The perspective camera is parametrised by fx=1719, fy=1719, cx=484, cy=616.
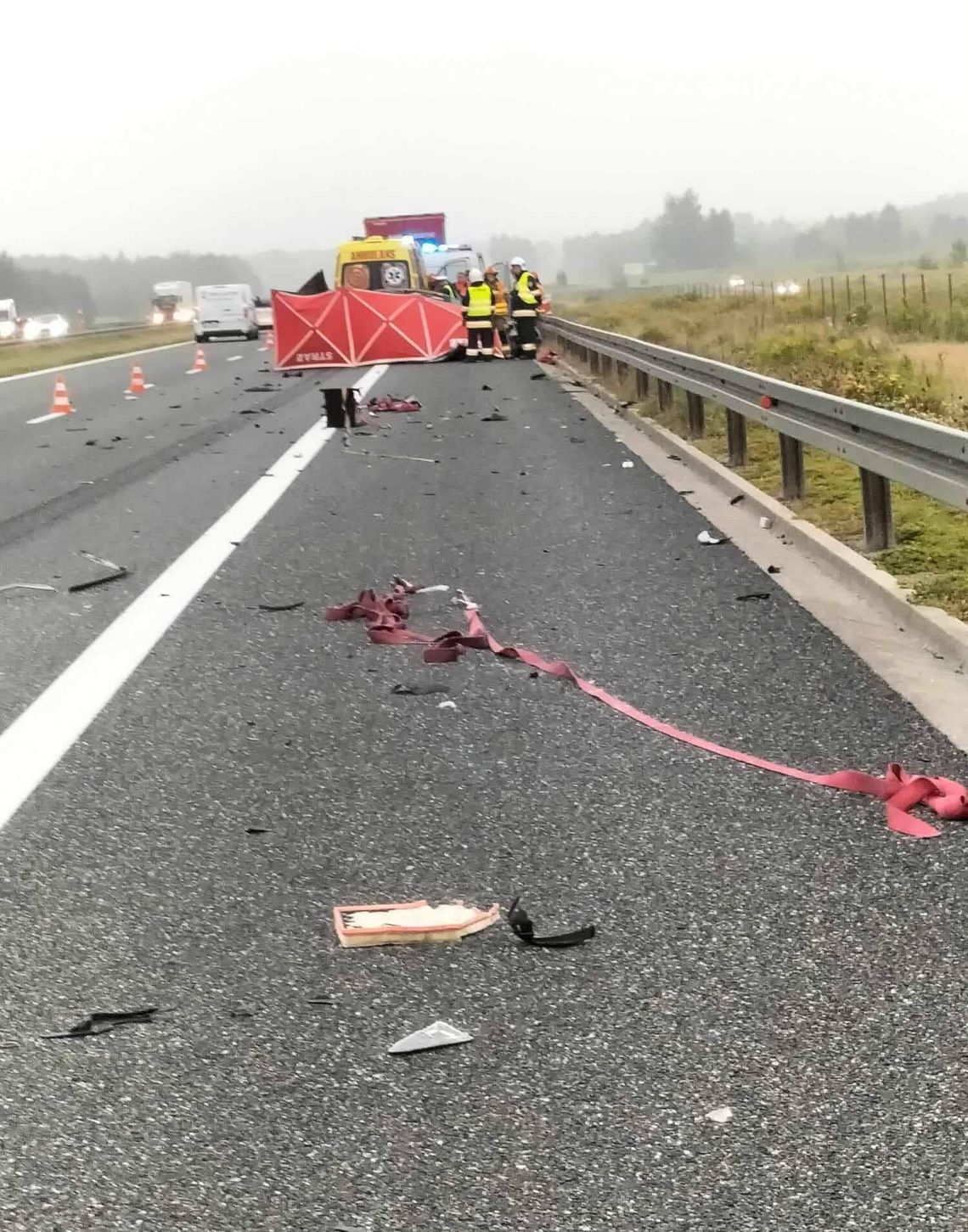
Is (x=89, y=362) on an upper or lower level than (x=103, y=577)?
upper

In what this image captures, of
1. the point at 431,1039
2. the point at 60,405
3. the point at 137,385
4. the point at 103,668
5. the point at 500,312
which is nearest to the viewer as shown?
the point at 431,1039

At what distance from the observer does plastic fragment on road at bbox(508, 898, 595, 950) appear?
4039 mm

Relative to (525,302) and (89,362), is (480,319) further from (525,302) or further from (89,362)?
(89,362)

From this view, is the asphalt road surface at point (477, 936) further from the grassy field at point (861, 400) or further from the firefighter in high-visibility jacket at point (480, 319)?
the firefighter in high-visibility jacket at point (480, 319)

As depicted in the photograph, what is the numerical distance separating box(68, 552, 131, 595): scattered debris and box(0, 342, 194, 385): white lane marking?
2484 cm

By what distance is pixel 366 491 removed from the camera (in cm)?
1312

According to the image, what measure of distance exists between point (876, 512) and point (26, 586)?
14.9 feet

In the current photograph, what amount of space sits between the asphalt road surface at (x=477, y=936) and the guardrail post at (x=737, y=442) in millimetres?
4566

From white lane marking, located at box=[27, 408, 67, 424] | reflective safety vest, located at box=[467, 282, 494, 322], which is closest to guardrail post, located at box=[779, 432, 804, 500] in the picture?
white lane marking, located at box=[27, 408, 67, 424]

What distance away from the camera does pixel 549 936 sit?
4086mm

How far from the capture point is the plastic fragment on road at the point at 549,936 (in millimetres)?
4039

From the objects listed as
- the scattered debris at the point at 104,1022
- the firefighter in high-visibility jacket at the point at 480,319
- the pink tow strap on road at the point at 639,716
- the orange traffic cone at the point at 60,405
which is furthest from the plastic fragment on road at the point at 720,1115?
the firefighter in high-visibility jacket at the point at 480,319

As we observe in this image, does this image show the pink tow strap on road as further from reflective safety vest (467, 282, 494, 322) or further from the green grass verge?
reflective safety vest (467, 282, 494, 322)

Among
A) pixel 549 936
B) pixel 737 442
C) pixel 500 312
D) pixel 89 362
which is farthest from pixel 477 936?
pixel 89 362
